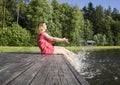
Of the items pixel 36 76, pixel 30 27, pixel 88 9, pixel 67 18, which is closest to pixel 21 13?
pixel 30 27

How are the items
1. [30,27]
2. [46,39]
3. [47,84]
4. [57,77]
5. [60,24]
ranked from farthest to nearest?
[60,24]
[30,27]
[46,39]
[57,77]
[47,84]

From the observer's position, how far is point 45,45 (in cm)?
1109

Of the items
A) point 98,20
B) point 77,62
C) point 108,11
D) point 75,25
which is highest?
point 108,11

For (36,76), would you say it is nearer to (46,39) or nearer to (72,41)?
(46,39)

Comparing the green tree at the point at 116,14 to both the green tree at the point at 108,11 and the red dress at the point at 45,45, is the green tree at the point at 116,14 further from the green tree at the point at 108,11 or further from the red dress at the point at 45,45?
the red dress at the point at 45,45

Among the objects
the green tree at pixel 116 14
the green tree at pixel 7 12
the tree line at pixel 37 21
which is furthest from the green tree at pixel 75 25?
the green tree at pixel 116 14

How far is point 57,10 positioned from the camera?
71812mm

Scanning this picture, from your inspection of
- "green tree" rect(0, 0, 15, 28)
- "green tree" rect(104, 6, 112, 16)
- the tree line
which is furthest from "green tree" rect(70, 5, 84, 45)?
"green tree" rect(104, 6, 112, 16)

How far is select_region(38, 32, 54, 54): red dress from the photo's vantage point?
36.4 feet

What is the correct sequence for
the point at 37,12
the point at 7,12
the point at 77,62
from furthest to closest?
the point at 37,12 < the point at 7,12 < the point at 77,62

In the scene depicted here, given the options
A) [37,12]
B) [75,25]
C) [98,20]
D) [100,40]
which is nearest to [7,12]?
[37,12]

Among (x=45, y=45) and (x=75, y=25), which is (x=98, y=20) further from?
(x=45, y=45)

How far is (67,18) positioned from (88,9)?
147 feet

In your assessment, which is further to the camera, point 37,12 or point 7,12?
point 37,12
